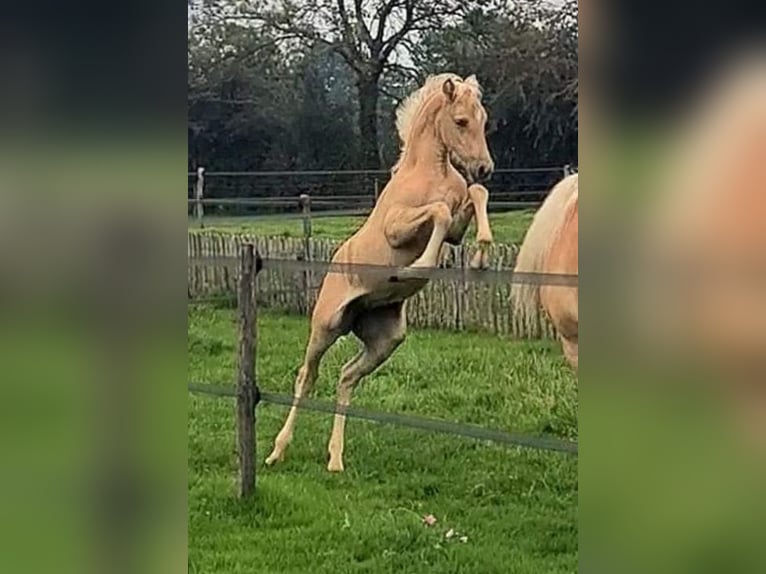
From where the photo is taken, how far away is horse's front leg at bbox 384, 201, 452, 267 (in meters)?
2.86

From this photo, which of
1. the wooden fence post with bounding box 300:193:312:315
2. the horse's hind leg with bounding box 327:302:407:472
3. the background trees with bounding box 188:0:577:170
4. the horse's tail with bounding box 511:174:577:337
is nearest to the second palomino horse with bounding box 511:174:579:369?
the horse's tail with bounding box 511:174:577:337

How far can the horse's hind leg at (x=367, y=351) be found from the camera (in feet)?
9.55

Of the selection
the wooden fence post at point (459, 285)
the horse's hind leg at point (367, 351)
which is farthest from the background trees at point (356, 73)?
the horse's hind leg at point (367, 351)

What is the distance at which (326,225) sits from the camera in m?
2.96

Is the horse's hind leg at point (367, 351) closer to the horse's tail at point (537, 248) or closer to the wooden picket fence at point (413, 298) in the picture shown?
the wooden picket fence at point (413, 298)

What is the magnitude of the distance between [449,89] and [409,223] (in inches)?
13.2

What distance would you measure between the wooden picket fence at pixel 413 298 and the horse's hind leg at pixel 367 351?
0.05m

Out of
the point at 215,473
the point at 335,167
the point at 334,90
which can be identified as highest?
the point at 334,90

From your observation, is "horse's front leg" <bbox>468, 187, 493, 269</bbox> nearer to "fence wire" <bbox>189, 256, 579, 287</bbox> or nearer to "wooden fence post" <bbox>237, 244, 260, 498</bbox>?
"fence wire" <bbox>189, 256, 579, 287</bbox>

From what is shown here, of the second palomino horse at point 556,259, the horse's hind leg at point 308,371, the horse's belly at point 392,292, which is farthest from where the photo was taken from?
the horse's hind leg at point 308,371
